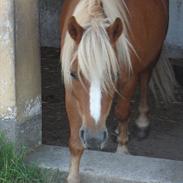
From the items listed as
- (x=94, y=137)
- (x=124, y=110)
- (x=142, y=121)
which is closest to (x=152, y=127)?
(x=142, y=121)

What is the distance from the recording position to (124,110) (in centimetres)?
442

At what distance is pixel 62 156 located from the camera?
13.7 ft

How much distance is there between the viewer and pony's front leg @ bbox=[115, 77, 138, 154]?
166 inches

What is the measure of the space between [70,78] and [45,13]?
4.51 meters

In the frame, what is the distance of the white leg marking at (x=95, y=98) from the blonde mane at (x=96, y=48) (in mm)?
32

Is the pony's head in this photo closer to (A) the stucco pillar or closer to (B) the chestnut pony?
(B) the chestnut pony

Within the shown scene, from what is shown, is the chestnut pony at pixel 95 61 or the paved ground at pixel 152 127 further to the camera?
the paved ground at pixel 152 127

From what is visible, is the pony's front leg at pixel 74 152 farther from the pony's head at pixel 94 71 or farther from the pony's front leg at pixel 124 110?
the pony's front leg at pixel 124 110

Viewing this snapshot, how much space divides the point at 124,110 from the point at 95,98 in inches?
42.0

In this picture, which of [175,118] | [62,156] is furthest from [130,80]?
[175,118]

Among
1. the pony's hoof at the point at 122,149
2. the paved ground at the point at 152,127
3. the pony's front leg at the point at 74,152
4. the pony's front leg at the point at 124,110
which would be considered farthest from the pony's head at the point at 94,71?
the paved ground at the point at 152,127

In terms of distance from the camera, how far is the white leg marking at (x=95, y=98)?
3.38 meters

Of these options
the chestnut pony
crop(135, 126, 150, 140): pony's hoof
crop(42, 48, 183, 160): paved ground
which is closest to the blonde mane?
the chestnut pony

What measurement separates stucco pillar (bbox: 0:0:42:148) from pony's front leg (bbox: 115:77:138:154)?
568mm
